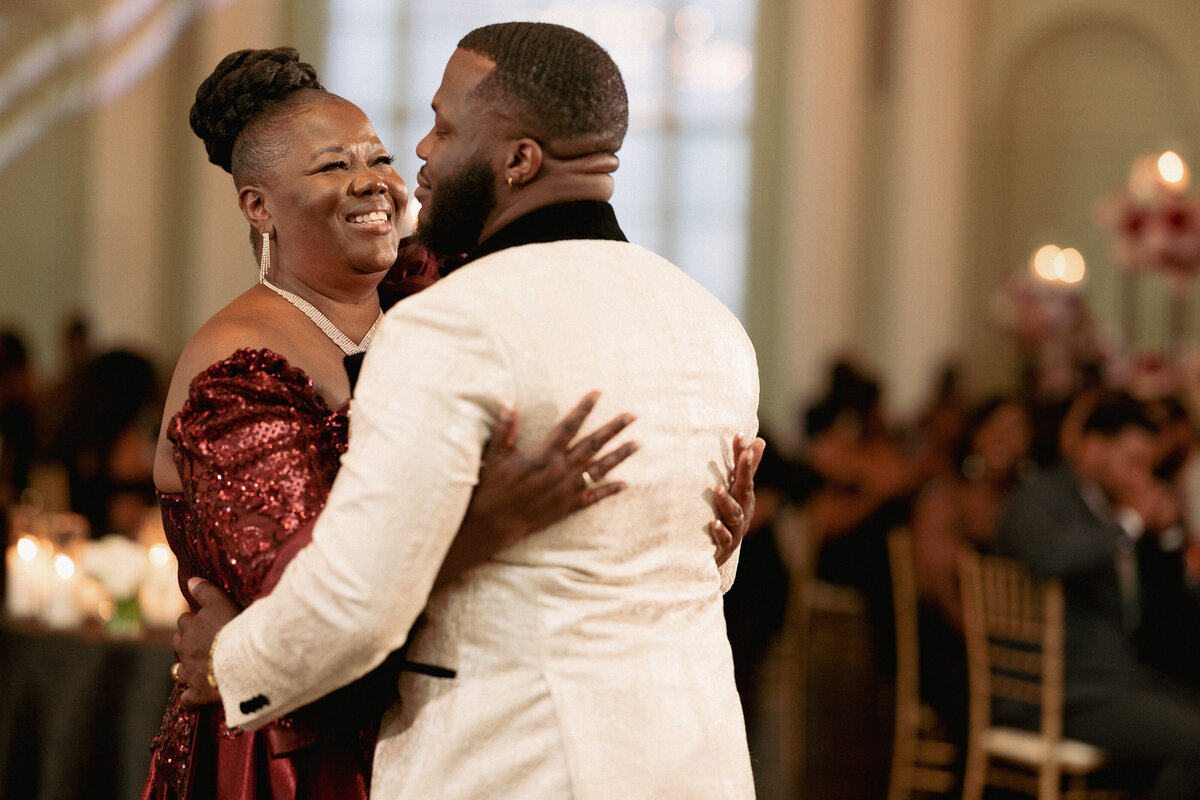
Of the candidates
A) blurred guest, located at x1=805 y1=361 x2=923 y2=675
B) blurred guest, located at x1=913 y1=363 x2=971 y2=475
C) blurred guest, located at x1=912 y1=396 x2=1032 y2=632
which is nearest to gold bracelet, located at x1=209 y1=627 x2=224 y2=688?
blurred guest, located at x1=912 y1=396 x2=1032 y2=632

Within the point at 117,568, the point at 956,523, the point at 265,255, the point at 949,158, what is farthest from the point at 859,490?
the point at 265,255

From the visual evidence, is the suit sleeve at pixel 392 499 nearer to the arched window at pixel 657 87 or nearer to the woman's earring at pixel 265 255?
the woman's earring at pixel 265 255

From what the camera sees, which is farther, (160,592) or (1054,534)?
(1054,534)

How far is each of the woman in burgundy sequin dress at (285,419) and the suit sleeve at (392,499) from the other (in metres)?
0.04

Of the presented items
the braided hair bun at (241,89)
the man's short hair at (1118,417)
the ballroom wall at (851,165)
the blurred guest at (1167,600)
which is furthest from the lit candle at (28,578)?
the ballroom wall at (851,165)

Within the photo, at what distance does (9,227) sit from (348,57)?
9.03 feet

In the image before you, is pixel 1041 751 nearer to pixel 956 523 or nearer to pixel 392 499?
pixel 956 523

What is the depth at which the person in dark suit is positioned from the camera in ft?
14.4

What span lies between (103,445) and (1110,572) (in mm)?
3312

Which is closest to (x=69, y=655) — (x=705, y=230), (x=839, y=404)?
(x=839, y=404)

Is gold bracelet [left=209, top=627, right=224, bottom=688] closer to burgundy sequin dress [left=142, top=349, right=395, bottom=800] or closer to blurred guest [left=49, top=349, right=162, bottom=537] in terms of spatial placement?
burgundy sequin dress [left=142, top=349, right=395, bottom=800]

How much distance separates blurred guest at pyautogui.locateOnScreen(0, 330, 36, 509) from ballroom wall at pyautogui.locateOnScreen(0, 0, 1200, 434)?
2.45 metres

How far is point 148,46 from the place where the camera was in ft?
33.1

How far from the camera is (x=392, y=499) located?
1.43 metres
